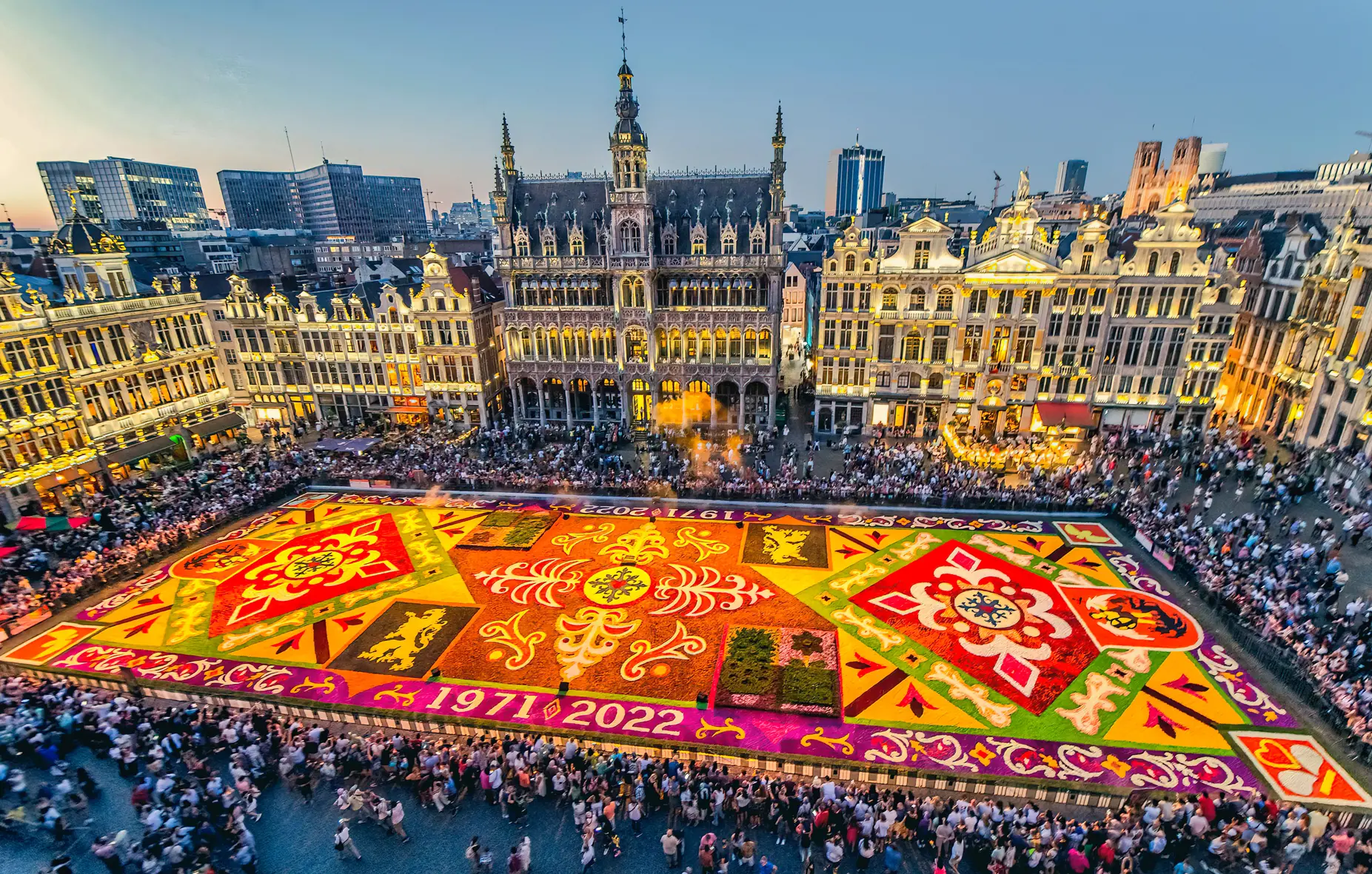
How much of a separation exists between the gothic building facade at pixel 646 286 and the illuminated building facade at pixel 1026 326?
266 inches

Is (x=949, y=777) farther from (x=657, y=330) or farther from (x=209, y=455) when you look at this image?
(x=209, y=455)

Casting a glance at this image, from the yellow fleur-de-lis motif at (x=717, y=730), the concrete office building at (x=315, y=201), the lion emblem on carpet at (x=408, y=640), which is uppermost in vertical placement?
the concrete office building at (x=315, y=201)

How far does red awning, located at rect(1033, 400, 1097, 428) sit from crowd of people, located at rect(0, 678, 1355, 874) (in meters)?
33.0

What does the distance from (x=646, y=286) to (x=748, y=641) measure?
32.5 metres

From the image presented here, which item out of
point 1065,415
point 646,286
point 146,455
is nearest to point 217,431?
point 146,455

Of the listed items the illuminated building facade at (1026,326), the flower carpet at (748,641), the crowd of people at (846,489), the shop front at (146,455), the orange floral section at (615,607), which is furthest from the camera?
the illuminated building facade at (1026,326)

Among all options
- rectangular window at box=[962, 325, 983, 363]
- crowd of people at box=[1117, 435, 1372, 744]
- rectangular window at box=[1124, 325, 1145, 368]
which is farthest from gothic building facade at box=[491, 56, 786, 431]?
crowd of people at box=[1117, 435, 1372, 744]

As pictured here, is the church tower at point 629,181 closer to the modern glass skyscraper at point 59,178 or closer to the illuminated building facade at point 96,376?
the illuminated building facade at point 96,376

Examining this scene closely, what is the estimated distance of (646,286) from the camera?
162 ft

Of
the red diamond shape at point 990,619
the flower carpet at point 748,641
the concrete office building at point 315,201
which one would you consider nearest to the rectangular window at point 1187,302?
the flower carpet at point 748,641

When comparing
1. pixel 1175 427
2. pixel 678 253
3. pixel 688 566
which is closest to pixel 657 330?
pixel 678 253

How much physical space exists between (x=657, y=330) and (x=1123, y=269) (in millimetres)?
36750

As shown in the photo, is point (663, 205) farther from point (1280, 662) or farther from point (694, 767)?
point (1280, 662)

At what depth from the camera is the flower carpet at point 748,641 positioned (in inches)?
820
